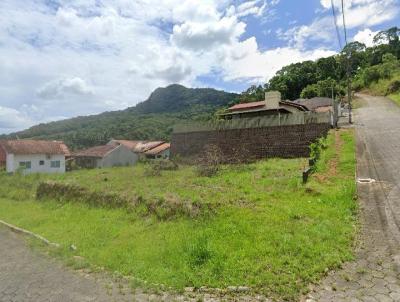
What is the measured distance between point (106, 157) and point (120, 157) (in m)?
2.12

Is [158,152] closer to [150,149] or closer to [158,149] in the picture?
[158,149]

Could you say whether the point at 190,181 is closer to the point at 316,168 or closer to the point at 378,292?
the point at 316,168

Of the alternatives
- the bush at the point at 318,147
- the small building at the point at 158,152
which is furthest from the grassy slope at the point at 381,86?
the bush at the point at 318,147

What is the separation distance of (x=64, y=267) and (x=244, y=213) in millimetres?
4526

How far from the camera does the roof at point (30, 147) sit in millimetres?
35781

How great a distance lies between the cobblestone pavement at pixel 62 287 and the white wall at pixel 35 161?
3071 cm

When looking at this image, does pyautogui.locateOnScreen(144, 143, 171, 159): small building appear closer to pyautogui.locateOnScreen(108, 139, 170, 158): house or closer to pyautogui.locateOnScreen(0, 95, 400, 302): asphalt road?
pyautogui.locateOnScreen(108, 139, 170, 158): house

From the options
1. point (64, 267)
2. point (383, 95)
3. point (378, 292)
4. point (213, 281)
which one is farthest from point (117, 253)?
point (383, 95)

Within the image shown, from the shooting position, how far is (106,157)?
39.4 meters

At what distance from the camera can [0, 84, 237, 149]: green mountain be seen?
59906 mm

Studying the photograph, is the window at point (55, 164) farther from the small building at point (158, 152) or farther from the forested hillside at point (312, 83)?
the forested hillside at point (312, 83)

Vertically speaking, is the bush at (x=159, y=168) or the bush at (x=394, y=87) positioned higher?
the bush at (x=394, y=87)

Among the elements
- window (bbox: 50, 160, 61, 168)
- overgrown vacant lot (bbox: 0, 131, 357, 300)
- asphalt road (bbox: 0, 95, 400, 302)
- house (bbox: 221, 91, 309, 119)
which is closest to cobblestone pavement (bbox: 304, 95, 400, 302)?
asphalt road (bbox: 0, 95, 400, 302)

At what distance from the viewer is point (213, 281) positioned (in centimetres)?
567
